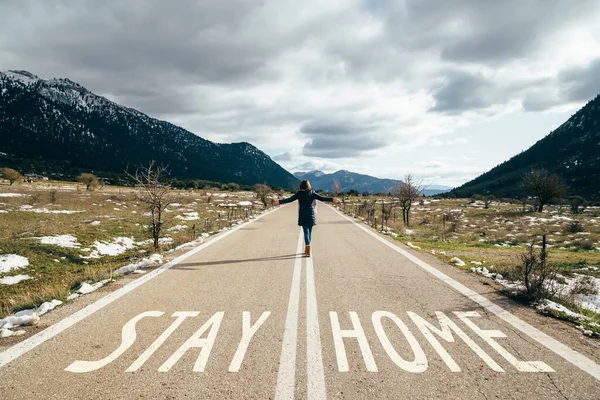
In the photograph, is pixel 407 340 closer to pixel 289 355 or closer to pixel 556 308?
pixel 289 355

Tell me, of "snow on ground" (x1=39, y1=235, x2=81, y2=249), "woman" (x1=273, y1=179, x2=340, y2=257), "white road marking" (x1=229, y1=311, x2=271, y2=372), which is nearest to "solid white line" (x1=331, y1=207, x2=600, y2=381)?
"white road marking" (x1=229, y1=311, x2=271, y2=372)

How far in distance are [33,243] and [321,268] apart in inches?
456

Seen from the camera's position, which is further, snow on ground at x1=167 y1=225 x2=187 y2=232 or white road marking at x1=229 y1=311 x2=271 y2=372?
snow on ground at x1=167 y1=225 x2=187 y2=232

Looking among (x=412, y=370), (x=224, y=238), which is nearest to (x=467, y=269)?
(x=412, y=370)

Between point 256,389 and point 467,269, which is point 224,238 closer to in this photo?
→ point 467,269

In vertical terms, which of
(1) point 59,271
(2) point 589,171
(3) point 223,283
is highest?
(2) point 589,171

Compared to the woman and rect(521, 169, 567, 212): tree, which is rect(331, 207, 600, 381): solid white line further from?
rect(521, 169, 567, 212): tree

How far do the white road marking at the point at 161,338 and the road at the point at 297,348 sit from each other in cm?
2

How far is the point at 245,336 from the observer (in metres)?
4.18

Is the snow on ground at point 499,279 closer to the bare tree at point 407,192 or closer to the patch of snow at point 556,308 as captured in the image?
the patch of snow at point 556,308

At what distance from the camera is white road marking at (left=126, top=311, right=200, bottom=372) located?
3.49m

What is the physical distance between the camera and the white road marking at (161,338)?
3.49 meters

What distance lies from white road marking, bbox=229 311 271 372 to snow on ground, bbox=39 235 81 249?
1188cm

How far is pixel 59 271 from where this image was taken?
10828 millimetres
